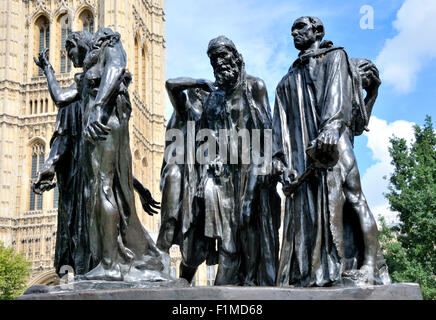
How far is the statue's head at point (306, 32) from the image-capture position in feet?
22.3

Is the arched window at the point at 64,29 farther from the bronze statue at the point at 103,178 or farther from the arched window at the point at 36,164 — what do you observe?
the bronze statue at the point at 103,178

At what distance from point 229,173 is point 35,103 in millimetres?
50895

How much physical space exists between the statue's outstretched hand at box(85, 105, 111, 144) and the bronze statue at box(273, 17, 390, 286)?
1697 mm

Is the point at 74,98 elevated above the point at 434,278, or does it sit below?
above

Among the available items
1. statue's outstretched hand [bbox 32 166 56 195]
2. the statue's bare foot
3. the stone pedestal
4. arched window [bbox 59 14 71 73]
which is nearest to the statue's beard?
statue's outstretched hand [bbox 32 166 56 195]

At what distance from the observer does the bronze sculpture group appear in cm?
614

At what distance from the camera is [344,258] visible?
6.03 m

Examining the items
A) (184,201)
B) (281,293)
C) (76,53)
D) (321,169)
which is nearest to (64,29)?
(76,53)

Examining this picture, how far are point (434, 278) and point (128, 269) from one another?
1965cm

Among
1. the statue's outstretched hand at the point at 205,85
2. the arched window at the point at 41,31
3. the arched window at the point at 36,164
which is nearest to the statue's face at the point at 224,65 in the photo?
the statue's outstretched hand at the point at 205,85

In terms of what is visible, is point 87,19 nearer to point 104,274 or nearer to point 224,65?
point 224,65

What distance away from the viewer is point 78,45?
309 inches
